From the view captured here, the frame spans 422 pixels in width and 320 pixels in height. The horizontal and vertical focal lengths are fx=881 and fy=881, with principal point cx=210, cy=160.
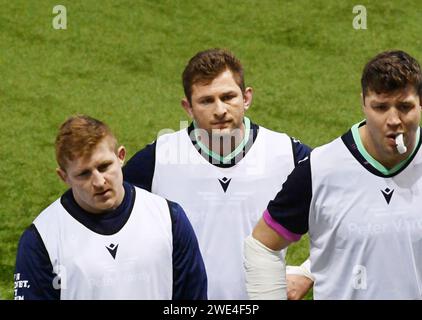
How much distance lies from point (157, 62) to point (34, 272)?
10.4 m

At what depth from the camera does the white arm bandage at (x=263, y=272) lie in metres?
4.03

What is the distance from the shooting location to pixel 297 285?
4.70 m

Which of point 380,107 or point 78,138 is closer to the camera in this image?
point 380,107

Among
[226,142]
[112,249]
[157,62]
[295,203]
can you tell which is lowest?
[112,249]

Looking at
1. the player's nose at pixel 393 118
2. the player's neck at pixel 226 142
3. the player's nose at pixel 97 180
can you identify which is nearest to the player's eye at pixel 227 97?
the player's neck at pixel 226 142

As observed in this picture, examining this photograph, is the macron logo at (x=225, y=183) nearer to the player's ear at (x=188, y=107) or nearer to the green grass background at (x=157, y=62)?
the player's ear at (x=188, y=107)

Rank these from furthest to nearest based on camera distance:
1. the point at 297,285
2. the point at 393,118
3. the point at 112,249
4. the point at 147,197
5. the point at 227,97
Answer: the point at 227,97
the point at 297,285
the point at 147,197
the point at 112,249
the point at 393,118

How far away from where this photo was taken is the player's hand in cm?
464

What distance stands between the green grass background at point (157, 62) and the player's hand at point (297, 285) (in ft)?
18.5

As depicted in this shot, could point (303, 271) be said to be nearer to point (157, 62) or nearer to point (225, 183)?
point (225, 183)

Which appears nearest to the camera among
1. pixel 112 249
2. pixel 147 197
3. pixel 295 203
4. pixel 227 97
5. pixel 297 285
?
pixel 295 203

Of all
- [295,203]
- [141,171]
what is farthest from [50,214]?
[295,203]

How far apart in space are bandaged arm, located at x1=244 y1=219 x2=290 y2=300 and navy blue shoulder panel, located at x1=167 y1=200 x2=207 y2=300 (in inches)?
9.2
